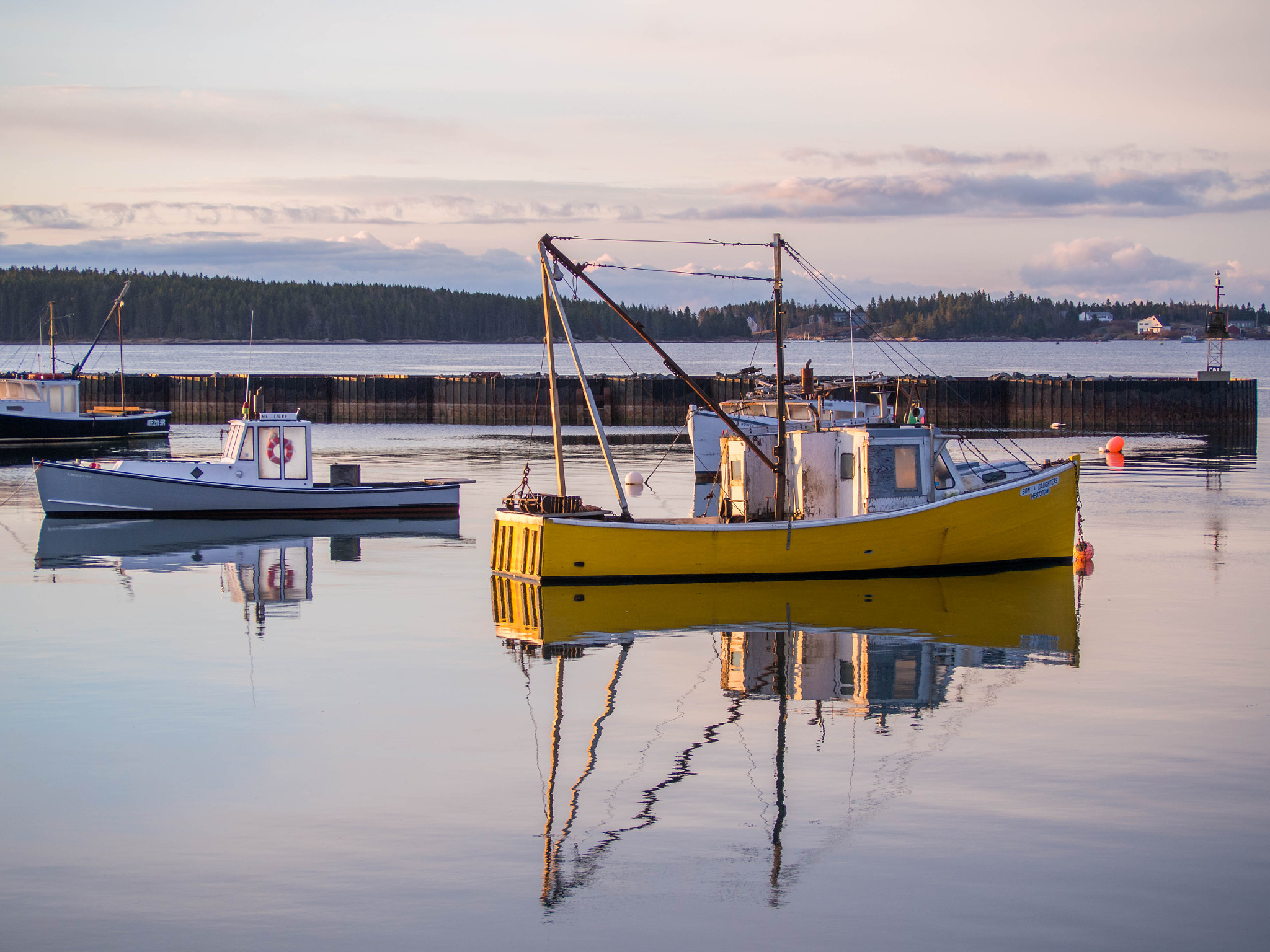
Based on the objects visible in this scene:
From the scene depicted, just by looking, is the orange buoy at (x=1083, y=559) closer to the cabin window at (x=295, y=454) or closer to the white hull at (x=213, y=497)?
the white hull at (x=213, y=497)

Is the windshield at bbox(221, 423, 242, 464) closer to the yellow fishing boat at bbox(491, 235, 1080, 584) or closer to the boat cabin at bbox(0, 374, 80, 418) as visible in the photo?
the yellow fishing boat at bbox(491, 235, 1080, 584)

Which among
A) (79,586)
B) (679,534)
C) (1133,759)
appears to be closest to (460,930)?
(1133,759)

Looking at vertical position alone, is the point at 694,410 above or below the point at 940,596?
above

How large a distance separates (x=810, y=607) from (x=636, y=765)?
27.5 feet

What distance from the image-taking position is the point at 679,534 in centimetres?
2127

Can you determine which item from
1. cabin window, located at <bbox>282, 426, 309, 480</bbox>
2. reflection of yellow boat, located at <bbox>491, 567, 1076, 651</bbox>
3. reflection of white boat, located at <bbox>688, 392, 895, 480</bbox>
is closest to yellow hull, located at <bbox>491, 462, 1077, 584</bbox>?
reflection of yellow boat, located at <bbox>491, 567, 1076, 651</bbox>

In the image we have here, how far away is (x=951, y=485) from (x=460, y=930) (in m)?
16.3

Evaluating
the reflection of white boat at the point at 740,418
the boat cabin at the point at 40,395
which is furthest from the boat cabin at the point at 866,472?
the boat cabin at the point at 40,395

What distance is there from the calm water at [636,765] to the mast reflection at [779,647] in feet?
0.22

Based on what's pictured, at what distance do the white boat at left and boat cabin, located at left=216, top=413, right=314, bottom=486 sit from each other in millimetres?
21

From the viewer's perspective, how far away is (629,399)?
74438mm

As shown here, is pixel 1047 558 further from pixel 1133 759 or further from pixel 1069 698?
pixel 1133 759

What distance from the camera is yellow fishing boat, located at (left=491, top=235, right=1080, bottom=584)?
70.0ft

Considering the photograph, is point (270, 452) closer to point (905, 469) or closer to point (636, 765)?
point (905, 469)
